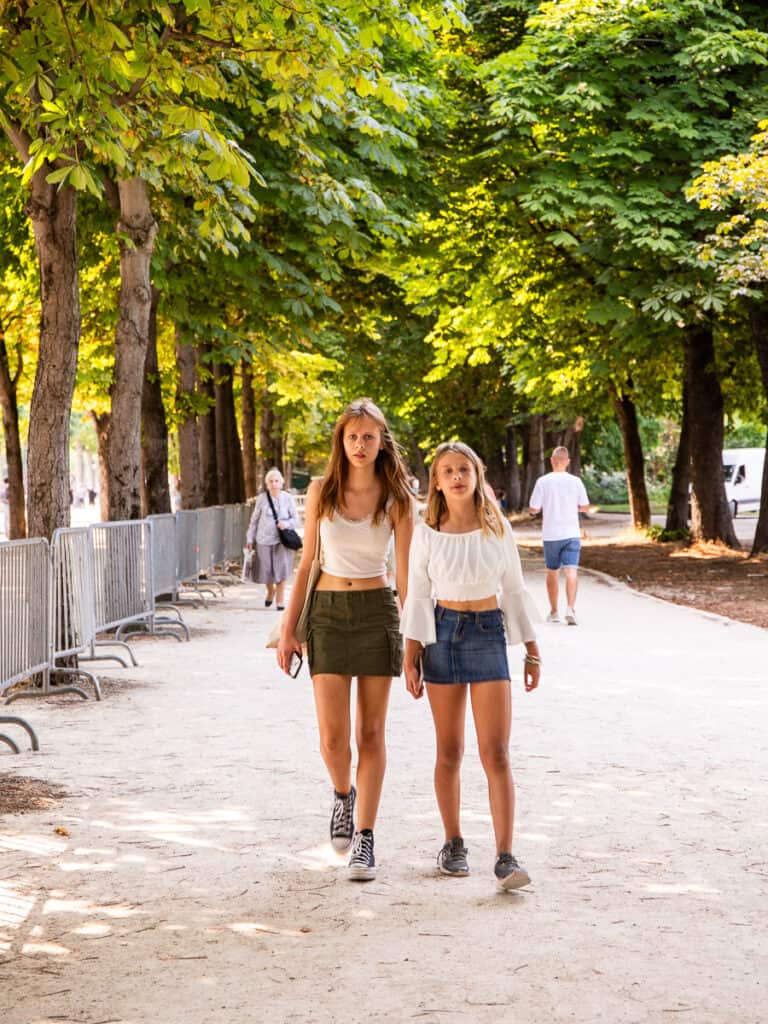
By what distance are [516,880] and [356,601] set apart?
4.50 ft

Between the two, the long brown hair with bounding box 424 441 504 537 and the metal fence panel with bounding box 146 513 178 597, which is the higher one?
the long brown hair with bounding box 424 441 504 537

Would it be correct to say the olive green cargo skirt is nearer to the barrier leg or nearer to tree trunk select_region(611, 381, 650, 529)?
the barrier leg

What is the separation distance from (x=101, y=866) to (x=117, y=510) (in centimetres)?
1089

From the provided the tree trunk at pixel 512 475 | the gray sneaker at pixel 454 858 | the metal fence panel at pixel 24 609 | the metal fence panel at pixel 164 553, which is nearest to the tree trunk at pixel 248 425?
the metal fence panel at pixel 164 553

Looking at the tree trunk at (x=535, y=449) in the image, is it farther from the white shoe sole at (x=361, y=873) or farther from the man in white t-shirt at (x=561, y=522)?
the white shoe sole at (x=361, y=873)

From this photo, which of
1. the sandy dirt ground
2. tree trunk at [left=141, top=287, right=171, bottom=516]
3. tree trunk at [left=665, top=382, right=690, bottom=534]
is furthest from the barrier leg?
tree trunk at [left=665, top=382, right=690, bottom=534]

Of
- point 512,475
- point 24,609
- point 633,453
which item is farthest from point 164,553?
point 512,475

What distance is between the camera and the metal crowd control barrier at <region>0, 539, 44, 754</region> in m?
9.93

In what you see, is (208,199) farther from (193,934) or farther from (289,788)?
(193,934)

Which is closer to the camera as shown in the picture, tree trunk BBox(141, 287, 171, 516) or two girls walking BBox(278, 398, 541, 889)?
two girls walking BBox(278, 398, 541, 889)

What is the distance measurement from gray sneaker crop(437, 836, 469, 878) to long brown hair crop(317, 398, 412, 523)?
1.40 metres

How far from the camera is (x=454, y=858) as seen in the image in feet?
20.0

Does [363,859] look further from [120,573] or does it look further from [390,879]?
[120,573]

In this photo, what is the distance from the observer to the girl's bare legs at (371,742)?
6328 millimetres
